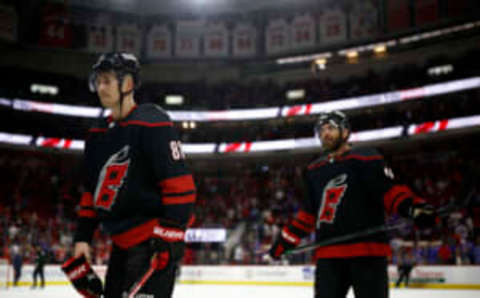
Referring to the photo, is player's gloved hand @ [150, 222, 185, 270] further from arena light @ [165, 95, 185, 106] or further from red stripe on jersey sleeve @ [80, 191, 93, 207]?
arena light @ [165, 95, 185, 106]

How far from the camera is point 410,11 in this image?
22859mm

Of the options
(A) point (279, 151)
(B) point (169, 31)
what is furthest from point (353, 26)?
(B) point (169, 31)

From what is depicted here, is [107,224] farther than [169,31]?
No

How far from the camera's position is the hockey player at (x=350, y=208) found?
331 centimetres

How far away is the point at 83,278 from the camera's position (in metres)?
2.38

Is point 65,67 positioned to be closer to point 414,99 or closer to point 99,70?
point 414,99

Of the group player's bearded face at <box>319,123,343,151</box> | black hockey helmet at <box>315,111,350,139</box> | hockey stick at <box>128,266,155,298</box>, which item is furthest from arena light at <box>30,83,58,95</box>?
hockey stick at <box>128,266,155,298</box>

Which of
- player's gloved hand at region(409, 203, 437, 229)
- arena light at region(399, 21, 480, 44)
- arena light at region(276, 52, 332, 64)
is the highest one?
arena light at region(399, 21, 480, 44)

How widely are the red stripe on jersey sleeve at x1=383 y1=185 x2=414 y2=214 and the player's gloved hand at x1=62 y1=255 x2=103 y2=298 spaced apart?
2.05 meters

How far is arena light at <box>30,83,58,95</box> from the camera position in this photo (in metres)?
26.0

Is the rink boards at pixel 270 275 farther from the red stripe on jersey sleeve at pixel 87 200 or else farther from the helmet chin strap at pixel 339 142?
the red stripe on jersey sleeve at pixel 87 200

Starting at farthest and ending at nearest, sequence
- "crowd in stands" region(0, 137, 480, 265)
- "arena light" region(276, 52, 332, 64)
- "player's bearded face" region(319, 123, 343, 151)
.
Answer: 1. "arena light" region(276, 52, 332, 64)
2. "crowd in stands" region(0, 137, 480, 265)
3. "player's bearded face" region(319, 123, 343, 151)

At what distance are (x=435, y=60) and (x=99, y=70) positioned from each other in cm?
2388

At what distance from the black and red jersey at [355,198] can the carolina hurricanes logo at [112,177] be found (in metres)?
1.83
